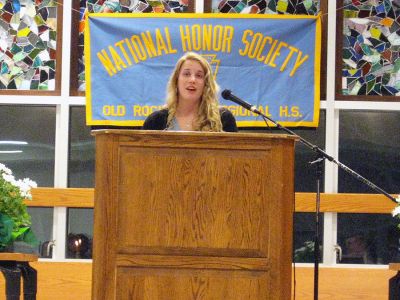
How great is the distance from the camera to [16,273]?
4.57 metres

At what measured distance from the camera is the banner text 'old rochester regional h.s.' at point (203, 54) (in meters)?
6.03

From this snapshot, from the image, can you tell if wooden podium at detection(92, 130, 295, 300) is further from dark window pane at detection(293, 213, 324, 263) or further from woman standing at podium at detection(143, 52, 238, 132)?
dark window pane at detection(293, 213, 324, 263)

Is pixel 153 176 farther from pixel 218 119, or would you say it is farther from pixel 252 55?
pixel 252 55

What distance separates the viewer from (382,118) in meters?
6.14

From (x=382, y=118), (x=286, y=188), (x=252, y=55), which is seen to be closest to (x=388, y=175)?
(x=382, y=118)

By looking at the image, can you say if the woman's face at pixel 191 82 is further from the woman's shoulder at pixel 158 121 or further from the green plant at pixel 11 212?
the green plant at pixel 11 212

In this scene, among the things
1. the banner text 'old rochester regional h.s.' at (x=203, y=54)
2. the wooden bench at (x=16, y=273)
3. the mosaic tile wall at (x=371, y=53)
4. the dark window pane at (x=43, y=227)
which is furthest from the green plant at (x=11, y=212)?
the mosaic tile wall at (x=371, y=53)

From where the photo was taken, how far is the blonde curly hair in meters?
4.09

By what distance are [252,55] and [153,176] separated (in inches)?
118

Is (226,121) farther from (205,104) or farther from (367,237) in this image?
(367,237)

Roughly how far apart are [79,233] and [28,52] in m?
1.37

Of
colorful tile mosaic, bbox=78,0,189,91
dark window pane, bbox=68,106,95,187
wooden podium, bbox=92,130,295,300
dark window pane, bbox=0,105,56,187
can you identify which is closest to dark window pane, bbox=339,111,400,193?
colorful tile mosaic, bbox=78,0,189,91

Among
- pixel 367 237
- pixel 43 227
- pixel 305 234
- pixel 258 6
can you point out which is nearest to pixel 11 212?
pixel 43 227

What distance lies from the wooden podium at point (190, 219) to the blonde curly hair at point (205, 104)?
0.83 m
